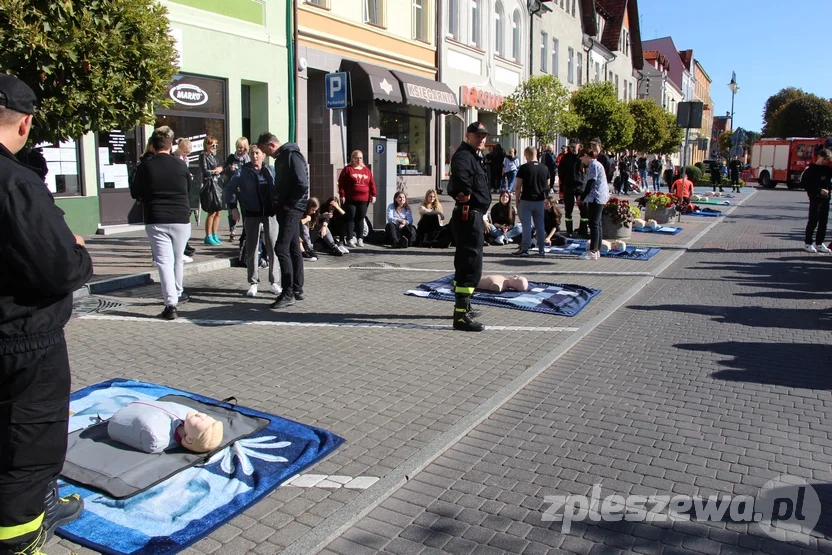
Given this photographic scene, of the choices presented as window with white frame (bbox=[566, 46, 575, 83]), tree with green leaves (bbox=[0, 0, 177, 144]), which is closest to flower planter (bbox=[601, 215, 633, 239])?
tree with green leaves (bbox=[0, 0, 177, 144])

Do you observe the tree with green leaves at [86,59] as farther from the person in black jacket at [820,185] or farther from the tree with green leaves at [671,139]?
the tree with green leaves at [671,139]

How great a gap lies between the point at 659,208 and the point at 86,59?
14620mm

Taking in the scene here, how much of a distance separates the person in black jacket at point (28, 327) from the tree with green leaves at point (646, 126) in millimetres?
41300

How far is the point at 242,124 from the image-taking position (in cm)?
1742

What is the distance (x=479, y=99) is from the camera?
90.7 feet

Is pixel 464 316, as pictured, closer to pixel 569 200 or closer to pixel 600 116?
pixel 569 200

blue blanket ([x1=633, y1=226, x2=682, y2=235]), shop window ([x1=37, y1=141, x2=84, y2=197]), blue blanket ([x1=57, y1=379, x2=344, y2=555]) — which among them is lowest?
blue blanket ([x1=57, y1=379, x2=344, y2=555])

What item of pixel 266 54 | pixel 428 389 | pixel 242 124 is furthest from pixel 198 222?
pixel 428 389

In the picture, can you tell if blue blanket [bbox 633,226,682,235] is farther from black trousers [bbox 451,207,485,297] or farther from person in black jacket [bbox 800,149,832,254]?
black trousers [bbox 451,207,485,297]

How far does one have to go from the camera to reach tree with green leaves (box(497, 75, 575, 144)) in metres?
27.6

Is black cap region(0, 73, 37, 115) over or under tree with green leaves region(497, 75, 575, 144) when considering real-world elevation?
under

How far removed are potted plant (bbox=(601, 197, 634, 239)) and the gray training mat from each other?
11.6 m

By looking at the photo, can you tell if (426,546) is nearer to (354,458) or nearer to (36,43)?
(354,458)

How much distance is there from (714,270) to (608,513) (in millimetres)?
9100
